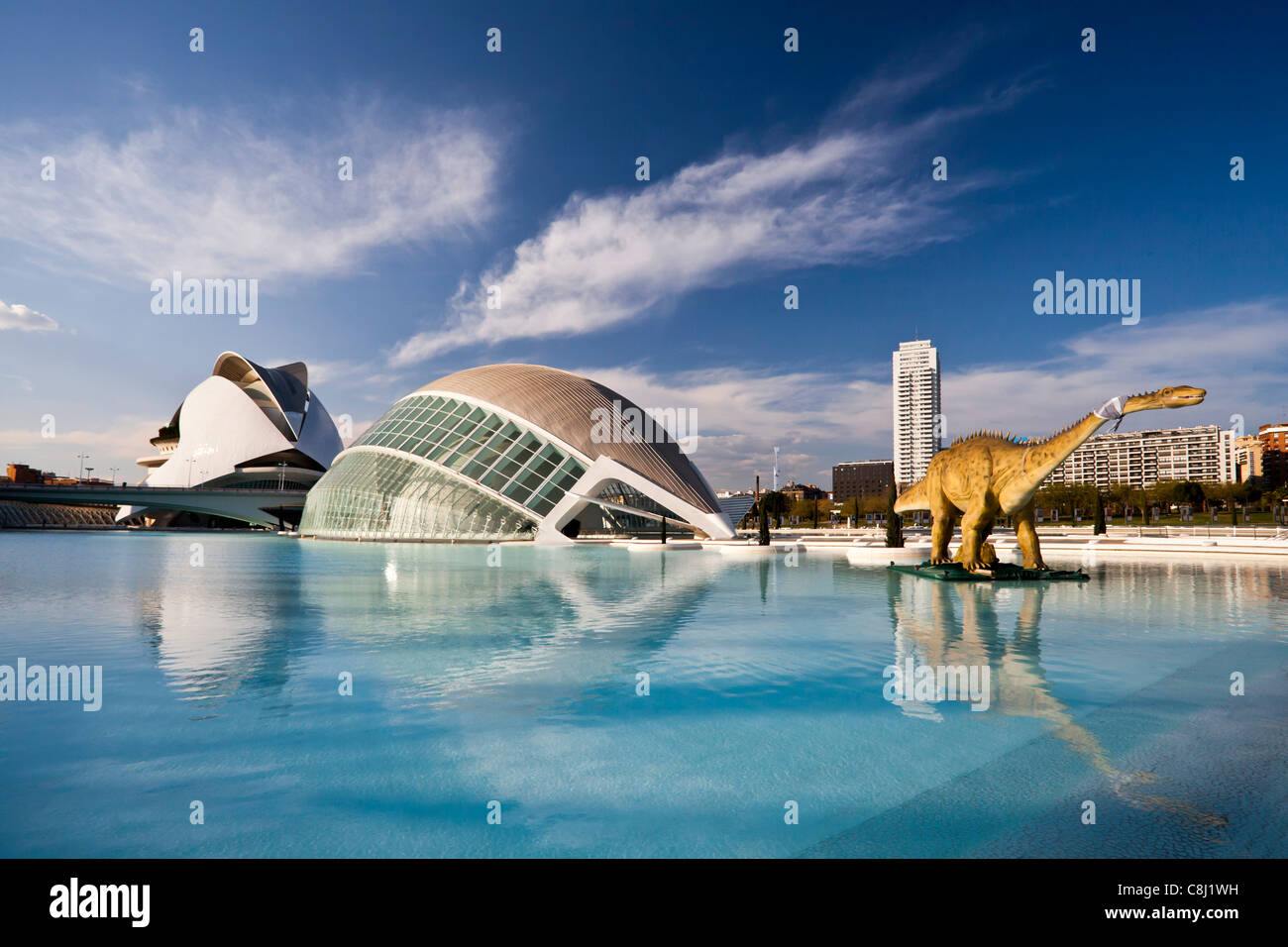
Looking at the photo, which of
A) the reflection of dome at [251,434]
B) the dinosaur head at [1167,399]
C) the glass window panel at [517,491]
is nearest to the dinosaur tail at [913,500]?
the dinosaur head at [1167,399]

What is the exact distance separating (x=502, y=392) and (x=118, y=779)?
38.8m

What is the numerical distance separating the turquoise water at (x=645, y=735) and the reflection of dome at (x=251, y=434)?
209 feet

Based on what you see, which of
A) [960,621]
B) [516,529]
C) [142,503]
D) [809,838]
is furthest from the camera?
[142,503]

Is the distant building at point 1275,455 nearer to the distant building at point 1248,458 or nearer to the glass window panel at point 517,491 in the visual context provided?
the distant building at point 1248,458

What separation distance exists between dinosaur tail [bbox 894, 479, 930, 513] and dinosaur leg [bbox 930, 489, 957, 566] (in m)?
0.62

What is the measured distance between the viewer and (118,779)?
16.7 feet

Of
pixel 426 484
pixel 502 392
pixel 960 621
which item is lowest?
pixel 960 621

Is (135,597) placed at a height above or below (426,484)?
below

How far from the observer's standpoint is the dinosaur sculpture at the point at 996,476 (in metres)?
15.0

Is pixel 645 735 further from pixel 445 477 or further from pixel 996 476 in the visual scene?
pixel 445 477

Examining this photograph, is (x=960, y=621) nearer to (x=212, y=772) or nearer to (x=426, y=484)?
(x=212, y=772)

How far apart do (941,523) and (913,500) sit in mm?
2504

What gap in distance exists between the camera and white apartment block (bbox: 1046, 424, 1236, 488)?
134750mm
